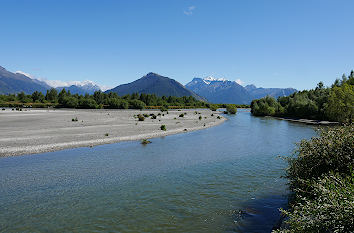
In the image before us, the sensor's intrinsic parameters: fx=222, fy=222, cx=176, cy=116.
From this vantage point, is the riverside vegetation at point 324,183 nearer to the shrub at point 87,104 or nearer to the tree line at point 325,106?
the tree line at point 325,106

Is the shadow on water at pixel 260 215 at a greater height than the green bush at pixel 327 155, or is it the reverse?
the green bush at pixel 327 155

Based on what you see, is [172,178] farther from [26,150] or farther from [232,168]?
[26,150]

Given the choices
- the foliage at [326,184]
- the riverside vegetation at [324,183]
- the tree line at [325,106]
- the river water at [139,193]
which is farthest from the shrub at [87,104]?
the foliage at [326,184]

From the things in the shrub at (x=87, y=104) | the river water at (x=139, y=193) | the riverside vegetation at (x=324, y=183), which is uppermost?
the shrub at (x=87, y=104)

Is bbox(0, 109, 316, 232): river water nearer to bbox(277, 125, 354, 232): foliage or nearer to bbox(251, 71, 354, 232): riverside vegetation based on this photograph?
bbox(251, 71, 354, 232): riverside vegetation

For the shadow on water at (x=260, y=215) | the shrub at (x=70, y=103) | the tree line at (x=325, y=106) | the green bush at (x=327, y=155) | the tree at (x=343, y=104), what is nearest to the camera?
the green bush at (x=327, y=155)

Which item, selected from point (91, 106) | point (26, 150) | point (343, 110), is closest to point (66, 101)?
point (91, 106)

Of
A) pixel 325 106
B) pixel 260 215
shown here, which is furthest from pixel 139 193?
pixel 325 106

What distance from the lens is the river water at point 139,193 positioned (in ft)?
47.1

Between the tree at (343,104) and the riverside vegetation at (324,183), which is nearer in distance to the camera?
the riverside vegetation at (324,183)

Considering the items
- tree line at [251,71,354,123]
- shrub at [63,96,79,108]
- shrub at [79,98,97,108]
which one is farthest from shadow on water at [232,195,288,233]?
shrub at [63,96,79,108]

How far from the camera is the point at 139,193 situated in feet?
62.5

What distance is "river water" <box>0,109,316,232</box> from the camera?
1435 cm

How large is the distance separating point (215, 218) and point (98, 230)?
7528mm
